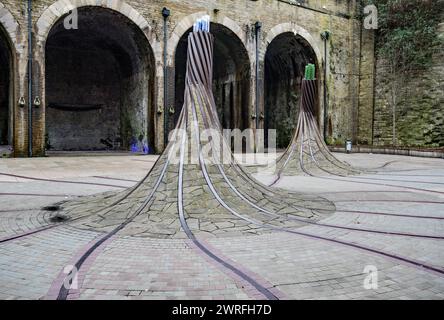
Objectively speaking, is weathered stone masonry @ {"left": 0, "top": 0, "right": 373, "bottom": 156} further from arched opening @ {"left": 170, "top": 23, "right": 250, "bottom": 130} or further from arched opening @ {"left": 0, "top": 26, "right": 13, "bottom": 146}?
arched opening @ {"left": 0, "top": 26, "right": 13, "bottom": 146}

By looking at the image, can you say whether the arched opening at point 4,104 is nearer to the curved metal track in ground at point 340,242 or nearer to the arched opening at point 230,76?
the arched opening at point 230,76

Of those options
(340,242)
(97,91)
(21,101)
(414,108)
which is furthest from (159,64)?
(340,242)

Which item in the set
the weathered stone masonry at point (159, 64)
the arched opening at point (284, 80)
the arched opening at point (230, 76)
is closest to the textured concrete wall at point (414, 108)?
the weathered stone masonry at point (159, 64)

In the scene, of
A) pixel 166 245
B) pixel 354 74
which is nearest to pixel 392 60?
pixel 354 74

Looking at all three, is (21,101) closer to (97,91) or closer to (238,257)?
(97,91)

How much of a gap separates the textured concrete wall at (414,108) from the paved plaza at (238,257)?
630 inches

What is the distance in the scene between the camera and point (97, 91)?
21.7m

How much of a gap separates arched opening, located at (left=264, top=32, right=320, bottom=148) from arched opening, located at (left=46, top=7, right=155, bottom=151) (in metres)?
7.62

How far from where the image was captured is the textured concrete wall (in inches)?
768

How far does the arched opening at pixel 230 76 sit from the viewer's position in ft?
61.2

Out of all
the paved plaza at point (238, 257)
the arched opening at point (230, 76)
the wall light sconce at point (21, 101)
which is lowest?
the paved plaza at point (238, 257)

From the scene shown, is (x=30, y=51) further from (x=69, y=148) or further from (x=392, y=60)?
(x=392, y=60)

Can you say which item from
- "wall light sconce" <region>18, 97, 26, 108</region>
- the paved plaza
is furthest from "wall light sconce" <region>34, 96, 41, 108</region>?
the paved plaza

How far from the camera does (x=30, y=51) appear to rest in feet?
44.8
